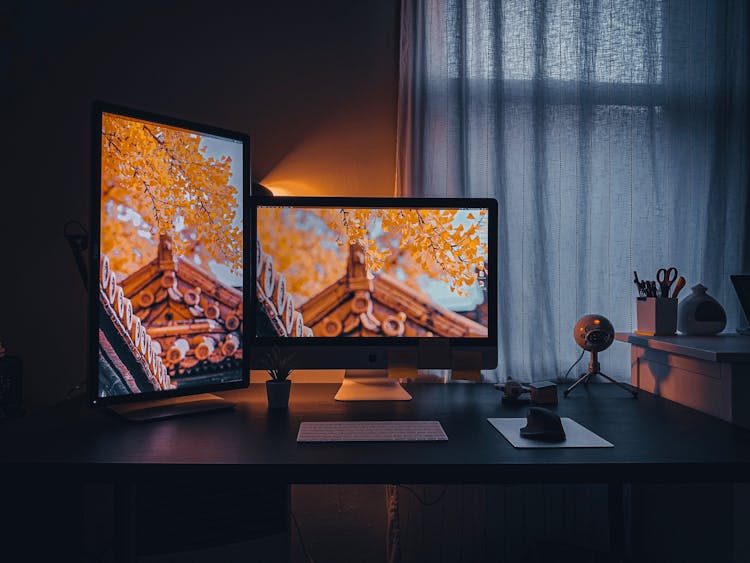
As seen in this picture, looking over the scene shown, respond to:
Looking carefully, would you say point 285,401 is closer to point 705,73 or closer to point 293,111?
point 293,111

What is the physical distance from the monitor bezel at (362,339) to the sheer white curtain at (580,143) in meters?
0.35

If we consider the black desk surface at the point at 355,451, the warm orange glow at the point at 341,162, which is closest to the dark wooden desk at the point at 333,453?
the black desk surface at the point at 355,451

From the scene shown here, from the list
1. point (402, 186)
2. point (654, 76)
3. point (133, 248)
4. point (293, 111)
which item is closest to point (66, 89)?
point (293, 111)

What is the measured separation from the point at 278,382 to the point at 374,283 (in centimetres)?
35

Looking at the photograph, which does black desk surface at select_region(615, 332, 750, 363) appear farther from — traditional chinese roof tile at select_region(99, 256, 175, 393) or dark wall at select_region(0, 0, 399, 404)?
traditional chinese roof tile at select_region(99, 256, 175, 393)

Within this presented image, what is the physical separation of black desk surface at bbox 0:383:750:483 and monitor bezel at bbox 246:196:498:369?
6.0 inches

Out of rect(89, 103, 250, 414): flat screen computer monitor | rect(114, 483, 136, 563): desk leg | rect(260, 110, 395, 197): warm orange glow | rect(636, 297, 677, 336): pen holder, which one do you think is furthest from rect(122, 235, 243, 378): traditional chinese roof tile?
rect(636, 297, 677, 336): pen holder

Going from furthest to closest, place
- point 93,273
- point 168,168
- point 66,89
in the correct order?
point 66,89 → point 168,168 → point 93,273

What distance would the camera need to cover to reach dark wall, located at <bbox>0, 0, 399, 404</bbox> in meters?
1.64

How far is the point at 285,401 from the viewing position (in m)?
1.24

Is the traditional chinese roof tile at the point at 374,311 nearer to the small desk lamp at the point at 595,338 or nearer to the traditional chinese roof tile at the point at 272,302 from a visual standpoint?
the traditional chinese roof tile at the point at 272,302

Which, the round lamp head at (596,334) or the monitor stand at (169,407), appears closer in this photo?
the monitor stand at (169,407)

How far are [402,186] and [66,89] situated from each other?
1.18m

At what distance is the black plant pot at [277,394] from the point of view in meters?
1.23
